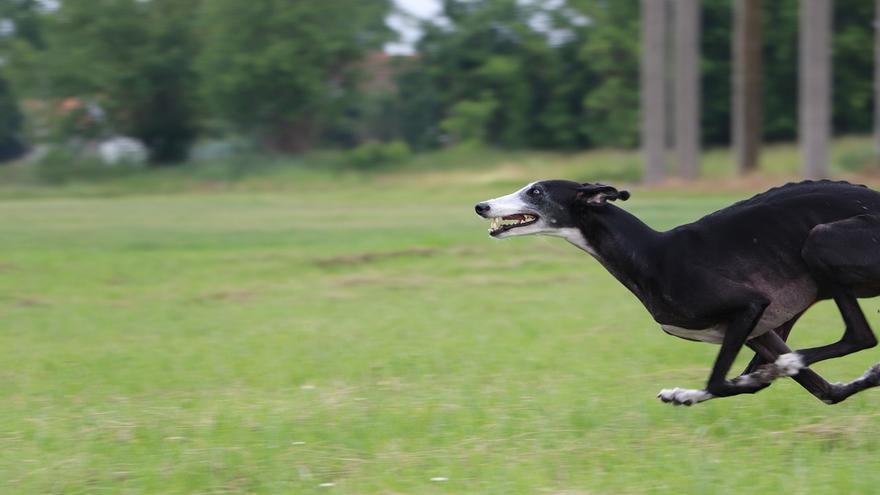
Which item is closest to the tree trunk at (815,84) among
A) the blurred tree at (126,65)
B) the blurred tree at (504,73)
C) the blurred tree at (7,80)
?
the blurred tree at (504,73)

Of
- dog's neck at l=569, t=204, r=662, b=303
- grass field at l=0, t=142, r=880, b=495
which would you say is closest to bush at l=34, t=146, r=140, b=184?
grass field at l=0, t=142, r=880, b=495

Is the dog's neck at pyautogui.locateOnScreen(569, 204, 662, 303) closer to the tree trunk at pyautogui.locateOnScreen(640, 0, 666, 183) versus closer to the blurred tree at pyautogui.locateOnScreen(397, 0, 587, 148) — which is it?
the tree trunk at pyautogui.locateOnScreen(640, 0, 666, 183)

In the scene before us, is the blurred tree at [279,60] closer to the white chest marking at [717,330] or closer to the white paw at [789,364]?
the white chest marking at [717,330]

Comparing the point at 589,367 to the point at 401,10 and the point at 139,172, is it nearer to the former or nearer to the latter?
the point at 139,172

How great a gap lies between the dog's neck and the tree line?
55898 millimetres

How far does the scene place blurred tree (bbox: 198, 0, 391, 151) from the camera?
62844mm

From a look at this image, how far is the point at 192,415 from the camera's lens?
878 cm

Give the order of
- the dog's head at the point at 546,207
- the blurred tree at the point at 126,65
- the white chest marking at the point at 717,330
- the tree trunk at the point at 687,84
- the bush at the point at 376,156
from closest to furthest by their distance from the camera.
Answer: the white chest marking at the point at 717,330, the dog's head at the point at 546,207, the tree trunk at the point at 687,84, the bush at the point at 376,156, the blurred tree at the point at 126,65

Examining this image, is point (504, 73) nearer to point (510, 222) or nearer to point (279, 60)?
point (279, 60)

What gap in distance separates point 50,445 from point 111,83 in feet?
192

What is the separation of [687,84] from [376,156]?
2334 centimetres

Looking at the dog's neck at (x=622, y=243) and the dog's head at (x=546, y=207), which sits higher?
the dog's head at (x=546, y=207)

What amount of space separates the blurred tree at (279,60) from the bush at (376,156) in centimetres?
408

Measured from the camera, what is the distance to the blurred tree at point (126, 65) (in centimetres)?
6347
